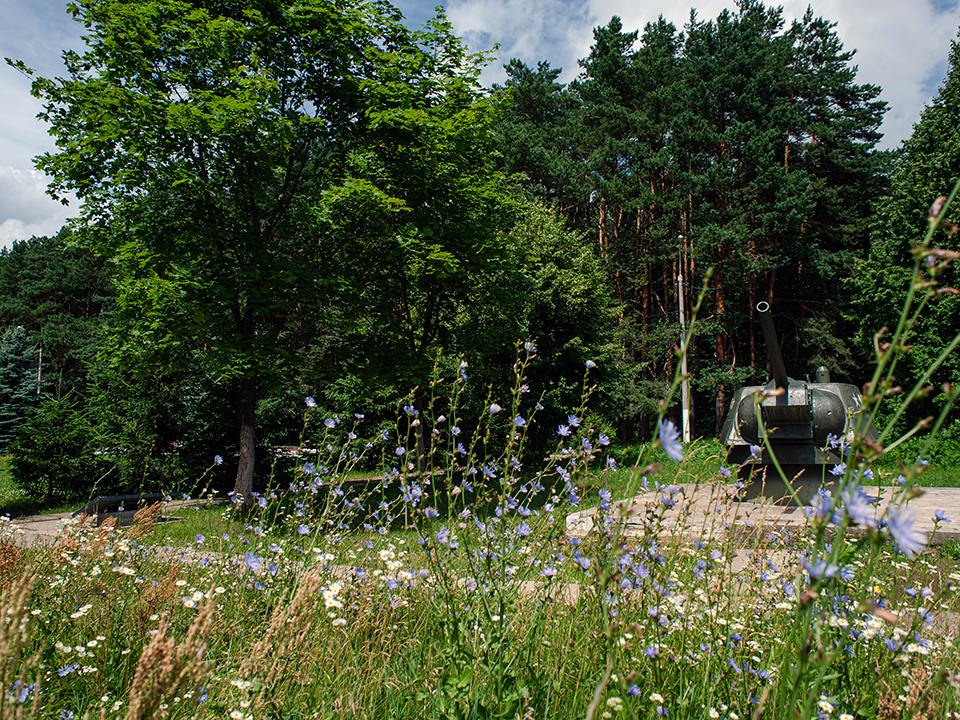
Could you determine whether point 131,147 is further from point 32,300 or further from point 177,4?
point 32,300

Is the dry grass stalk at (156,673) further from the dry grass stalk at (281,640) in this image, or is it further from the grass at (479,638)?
the dry grass stalk at (281,640)

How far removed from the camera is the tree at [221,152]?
8867 millimetres

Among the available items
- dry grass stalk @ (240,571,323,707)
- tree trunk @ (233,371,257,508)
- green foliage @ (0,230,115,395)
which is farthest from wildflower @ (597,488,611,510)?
green foliage @ (0,230,115,395)

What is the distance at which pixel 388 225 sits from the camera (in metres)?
10.2

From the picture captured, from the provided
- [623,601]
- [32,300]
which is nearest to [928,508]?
[623,601]

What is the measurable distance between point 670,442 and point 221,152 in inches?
419

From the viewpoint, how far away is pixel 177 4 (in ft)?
29.6

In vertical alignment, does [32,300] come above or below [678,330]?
above

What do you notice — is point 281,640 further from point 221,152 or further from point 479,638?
point 221,152

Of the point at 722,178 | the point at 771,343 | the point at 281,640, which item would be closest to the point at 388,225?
the point at 771,343

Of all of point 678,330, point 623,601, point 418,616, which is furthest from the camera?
point 678,330

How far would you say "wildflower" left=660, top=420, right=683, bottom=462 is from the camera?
1034mm

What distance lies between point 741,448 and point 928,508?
2.25 m

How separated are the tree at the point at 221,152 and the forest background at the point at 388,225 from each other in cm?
5
